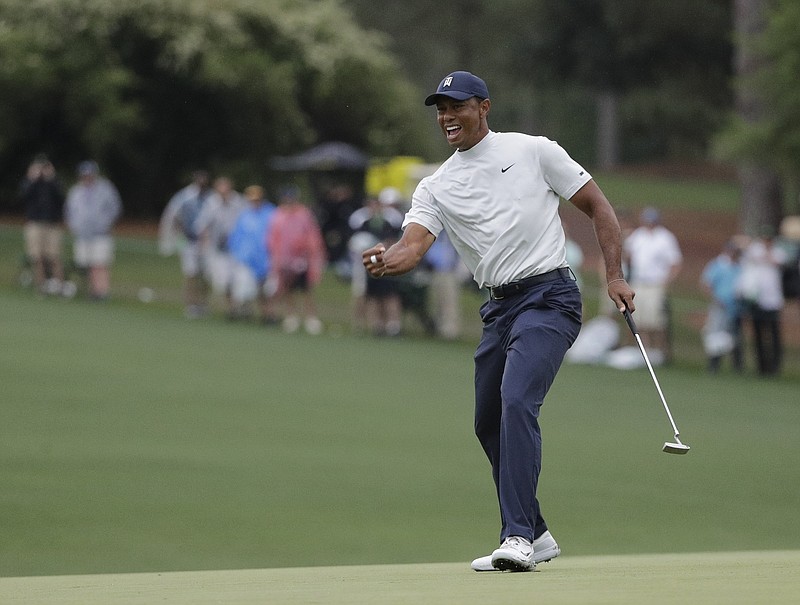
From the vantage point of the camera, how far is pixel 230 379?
1764cm

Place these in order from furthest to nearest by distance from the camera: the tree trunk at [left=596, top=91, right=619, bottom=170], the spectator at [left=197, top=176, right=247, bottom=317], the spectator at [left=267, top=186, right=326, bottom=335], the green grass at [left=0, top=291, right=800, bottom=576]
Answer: the tree trunk at [left=596, top=91, right=619, bottom=170], the spectator at [left=197, top=176, right=247, bottom=317], the spectator at [left=267, top=186, right=326, bottom=335], the green grass at [left=0, top=291, right=800, bottom=576]

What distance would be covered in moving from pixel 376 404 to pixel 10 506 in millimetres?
6398

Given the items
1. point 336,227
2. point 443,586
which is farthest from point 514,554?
point 336,227

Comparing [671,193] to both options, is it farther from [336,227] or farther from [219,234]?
[219,234]

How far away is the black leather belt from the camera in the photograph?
23.4ft

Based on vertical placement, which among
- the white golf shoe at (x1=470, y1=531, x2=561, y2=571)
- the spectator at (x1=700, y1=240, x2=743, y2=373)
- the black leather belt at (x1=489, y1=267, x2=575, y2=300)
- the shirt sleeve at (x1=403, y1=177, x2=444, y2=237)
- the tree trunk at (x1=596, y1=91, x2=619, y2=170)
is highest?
the tree trunk at (x1=596, y1=91, x2=619, y2=170)

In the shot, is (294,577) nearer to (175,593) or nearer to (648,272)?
(175,593)

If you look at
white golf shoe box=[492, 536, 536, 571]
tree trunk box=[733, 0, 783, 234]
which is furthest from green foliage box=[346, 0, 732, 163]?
white golf shoe box=[492, 536, 536, 571]

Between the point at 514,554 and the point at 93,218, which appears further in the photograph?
the point at 93,218

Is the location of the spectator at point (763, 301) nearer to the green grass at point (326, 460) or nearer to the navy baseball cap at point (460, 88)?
the green grass at point (326, 460)

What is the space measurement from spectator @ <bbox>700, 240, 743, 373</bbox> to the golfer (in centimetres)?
1446

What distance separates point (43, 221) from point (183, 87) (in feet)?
47.6

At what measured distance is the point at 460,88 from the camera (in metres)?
7.05

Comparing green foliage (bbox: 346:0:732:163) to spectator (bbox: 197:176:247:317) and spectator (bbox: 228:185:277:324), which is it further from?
spectator (bbox: 228:185:277:324)
